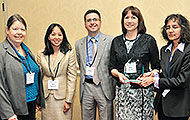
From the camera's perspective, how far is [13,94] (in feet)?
6.72

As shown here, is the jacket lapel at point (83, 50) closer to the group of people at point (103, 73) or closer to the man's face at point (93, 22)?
the group of people at point (103, 73)

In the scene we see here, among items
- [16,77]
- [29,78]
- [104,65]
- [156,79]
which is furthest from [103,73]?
[16,77]

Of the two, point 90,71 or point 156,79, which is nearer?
point 156,79

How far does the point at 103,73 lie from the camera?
2.63m

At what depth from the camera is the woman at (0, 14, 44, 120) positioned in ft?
6.53

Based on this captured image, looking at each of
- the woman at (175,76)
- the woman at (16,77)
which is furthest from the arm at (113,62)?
the woman at (16,77)

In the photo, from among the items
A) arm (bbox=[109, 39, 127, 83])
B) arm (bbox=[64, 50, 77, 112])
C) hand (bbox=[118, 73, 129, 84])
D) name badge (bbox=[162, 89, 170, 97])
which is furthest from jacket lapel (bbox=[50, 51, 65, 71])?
name badge (bbox=[162, 89, 170, 97])

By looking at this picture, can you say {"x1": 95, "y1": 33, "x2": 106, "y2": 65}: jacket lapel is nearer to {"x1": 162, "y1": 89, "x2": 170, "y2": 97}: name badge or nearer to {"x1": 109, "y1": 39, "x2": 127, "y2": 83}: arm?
{"x1": 109, "y1": 39, "x2": 127, "y2": 83}: arm

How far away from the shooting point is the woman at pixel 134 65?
2.31 m

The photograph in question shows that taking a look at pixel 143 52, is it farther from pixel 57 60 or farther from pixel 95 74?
pixel 57 60

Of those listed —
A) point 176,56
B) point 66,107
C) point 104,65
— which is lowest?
point 66,107

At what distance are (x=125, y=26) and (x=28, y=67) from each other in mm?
1215

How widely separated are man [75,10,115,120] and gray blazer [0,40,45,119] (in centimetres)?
86

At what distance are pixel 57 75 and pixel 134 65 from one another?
1.02m
